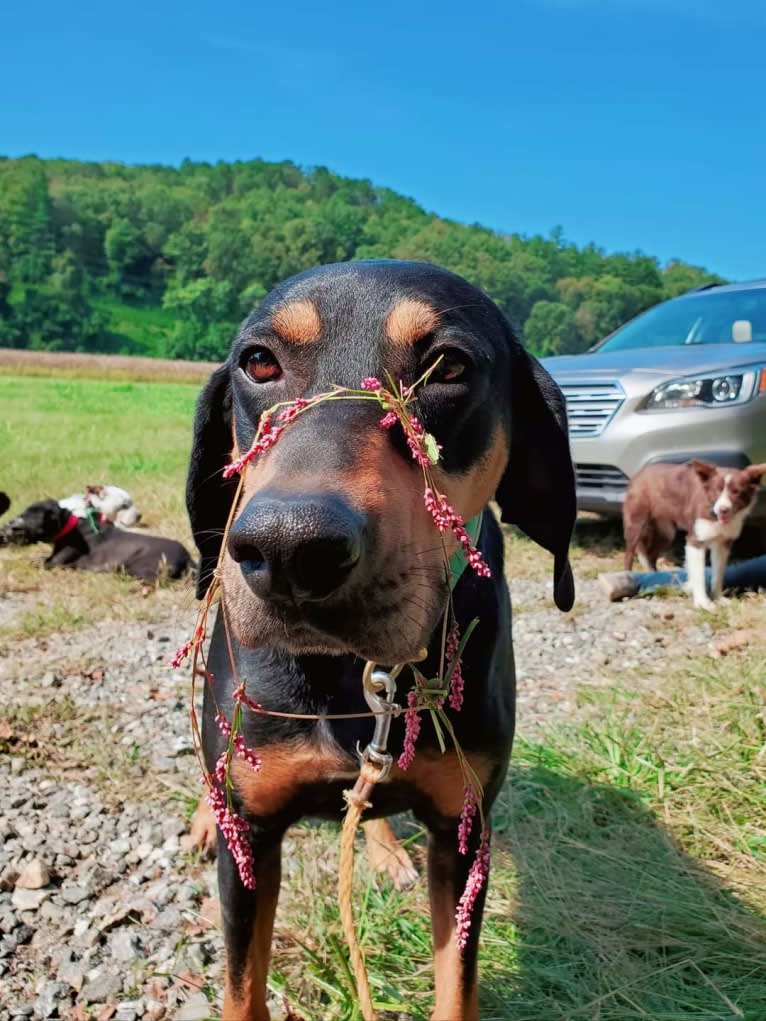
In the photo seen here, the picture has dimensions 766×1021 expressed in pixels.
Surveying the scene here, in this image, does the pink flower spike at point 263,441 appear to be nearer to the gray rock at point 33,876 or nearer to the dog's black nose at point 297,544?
the dog's black nose at point 297,544

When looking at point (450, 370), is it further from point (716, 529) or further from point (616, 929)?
point (716, 529)

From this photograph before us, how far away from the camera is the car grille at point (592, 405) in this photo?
24.5ft

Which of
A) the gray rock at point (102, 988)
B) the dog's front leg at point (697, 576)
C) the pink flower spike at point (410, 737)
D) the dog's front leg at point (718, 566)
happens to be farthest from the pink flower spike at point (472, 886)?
the dog's front leg at point (718, 566)

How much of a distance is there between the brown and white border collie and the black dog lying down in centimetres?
397

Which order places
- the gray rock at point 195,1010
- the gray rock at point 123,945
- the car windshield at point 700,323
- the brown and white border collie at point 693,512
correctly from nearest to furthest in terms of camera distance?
the gray rock at point 195,1010
the gray rock at point 123,945
the brown and white border collie at point 693,512
the car windshield at point 700,323

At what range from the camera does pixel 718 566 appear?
6211mm

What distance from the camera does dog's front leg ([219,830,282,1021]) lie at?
214cm

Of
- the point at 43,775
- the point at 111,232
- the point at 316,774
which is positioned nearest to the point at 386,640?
the point at 316,774

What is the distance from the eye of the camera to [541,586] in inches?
261

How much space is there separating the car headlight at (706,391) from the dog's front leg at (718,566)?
1.32 m

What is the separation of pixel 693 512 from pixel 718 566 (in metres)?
0.46

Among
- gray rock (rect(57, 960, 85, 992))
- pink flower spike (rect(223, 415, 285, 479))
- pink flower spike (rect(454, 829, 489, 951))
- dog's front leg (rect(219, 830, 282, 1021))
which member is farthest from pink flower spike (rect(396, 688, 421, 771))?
gray rock (rect(57, 960, 85, 992))

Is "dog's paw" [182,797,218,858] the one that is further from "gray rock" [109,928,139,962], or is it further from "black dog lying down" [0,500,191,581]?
"black dog lying down" [0,500,191,581]

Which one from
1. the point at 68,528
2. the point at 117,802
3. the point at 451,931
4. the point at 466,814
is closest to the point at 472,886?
the point at 466,814
